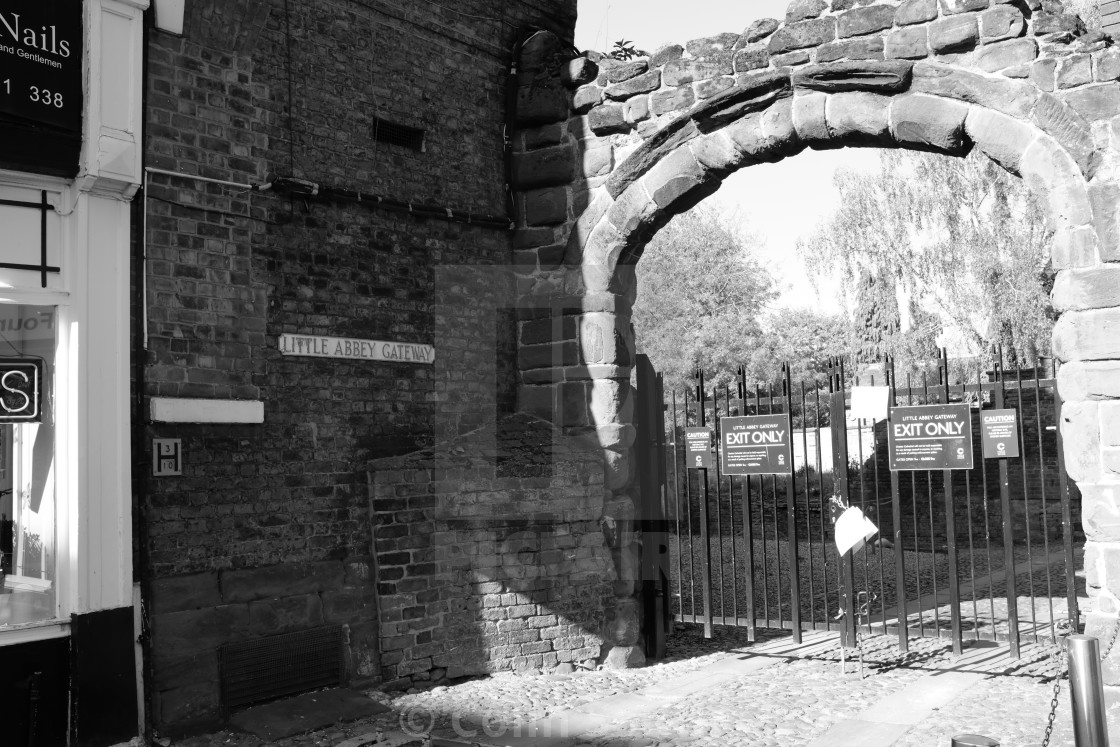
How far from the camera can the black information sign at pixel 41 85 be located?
552 centimetres

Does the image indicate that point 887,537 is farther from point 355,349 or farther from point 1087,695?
point 1087,695

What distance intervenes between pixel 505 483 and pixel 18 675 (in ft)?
11.3

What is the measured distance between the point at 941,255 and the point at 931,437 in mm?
14817

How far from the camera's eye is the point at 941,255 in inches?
829

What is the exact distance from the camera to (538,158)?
860 cm

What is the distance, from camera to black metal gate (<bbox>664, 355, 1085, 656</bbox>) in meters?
7.72

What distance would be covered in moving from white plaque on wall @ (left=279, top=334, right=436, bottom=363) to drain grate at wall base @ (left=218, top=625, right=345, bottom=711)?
1.95 m

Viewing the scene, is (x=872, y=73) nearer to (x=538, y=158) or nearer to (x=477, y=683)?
(x=538, y=158)

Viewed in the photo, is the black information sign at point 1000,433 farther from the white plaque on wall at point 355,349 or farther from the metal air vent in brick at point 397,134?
the metal air vent in brick at point 397,134

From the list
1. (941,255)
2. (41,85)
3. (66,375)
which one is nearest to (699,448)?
(66,375)

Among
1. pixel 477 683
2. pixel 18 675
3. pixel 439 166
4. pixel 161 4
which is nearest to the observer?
pixel 18 675

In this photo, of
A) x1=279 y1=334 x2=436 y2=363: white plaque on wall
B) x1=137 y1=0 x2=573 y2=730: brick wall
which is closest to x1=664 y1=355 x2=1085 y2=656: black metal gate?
x1=137 y1=0 x2=573 y2=730: brick wall

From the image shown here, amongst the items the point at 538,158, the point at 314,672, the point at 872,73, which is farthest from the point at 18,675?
the point at 872,73

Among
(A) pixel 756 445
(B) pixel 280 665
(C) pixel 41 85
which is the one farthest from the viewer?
(A) pixel 756 445
